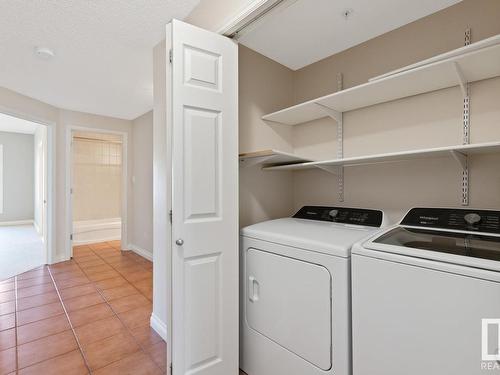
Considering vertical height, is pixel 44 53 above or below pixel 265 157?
above

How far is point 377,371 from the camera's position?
0.99 meters

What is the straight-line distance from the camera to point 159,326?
1961 millimetres

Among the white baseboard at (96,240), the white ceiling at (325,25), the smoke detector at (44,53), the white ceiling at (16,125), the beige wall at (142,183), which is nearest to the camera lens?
the white ceiling at (325,25)

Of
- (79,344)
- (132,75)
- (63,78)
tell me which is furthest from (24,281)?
(132,75)

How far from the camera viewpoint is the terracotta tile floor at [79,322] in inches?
63.8

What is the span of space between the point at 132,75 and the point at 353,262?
2692mm

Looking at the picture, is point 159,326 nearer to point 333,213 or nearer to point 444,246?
point 333,213

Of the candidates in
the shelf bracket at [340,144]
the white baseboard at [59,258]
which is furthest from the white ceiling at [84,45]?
the white baseboard at [59,258]

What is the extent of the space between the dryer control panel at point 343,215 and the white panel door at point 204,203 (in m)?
0.70

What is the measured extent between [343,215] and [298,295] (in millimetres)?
Answer: 706

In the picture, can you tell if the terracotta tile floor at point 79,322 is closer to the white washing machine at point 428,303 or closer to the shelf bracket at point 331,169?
the white washing machine at point 428,303

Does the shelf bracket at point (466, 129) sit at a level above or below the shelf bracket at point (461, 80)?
below

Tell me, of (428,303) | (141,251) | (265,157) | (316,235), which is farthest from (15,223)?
(428,303)

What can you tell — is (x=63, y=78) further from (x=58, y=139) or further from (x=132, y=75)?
(x=58, y=139)
